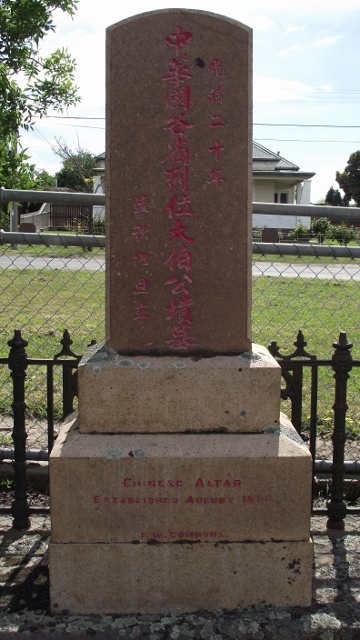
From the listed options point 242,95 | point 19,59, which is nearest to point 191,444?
point 242,95

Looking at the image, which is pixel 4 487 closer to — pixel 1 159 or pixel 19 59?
pixel 1 159

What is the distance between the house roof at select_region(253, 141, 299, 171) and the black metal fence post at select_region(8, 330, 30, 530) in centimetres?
2764

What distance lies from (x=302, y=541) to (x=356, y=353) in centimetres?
402

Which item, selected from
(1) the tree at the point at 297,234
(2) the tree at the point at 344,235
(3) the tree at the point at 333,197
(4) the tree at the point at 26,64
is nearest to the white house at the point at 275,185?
(1) the tree at the point at 297,234

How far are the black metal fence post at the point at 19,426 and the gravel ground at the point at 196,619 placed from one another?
0.31 meters

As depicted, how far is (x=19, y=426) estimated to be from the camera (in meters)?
3.05

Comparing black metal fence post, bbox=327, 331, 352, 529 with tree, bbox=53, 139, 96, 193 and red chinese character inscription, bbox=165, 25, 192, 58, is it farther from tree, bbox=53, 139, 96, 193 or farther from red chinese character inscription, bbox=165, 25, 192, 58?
tree, bbox=53, 139, 96, 193

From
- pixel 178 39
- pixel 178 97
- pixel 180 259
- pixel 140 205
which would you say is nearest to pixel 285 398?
pixel 180 259

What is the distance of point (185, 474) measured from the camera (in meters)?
2.44

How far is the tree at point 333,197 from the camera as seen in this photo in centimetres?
5866

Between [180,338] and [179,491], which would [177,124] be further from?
[179,491]

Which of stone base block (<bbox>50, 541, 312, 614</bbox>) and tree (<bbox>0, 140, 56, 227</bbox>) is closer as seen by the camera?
stone base block (<bbox>50, 541, 312, 614</bbox>)

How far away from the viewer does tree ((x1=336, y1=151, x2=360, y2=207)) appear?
50.7m

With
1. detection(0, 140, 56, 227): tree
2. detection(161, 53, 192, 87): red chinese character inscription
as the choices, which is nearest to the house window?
detection(0, 140, 56, 227): tree
